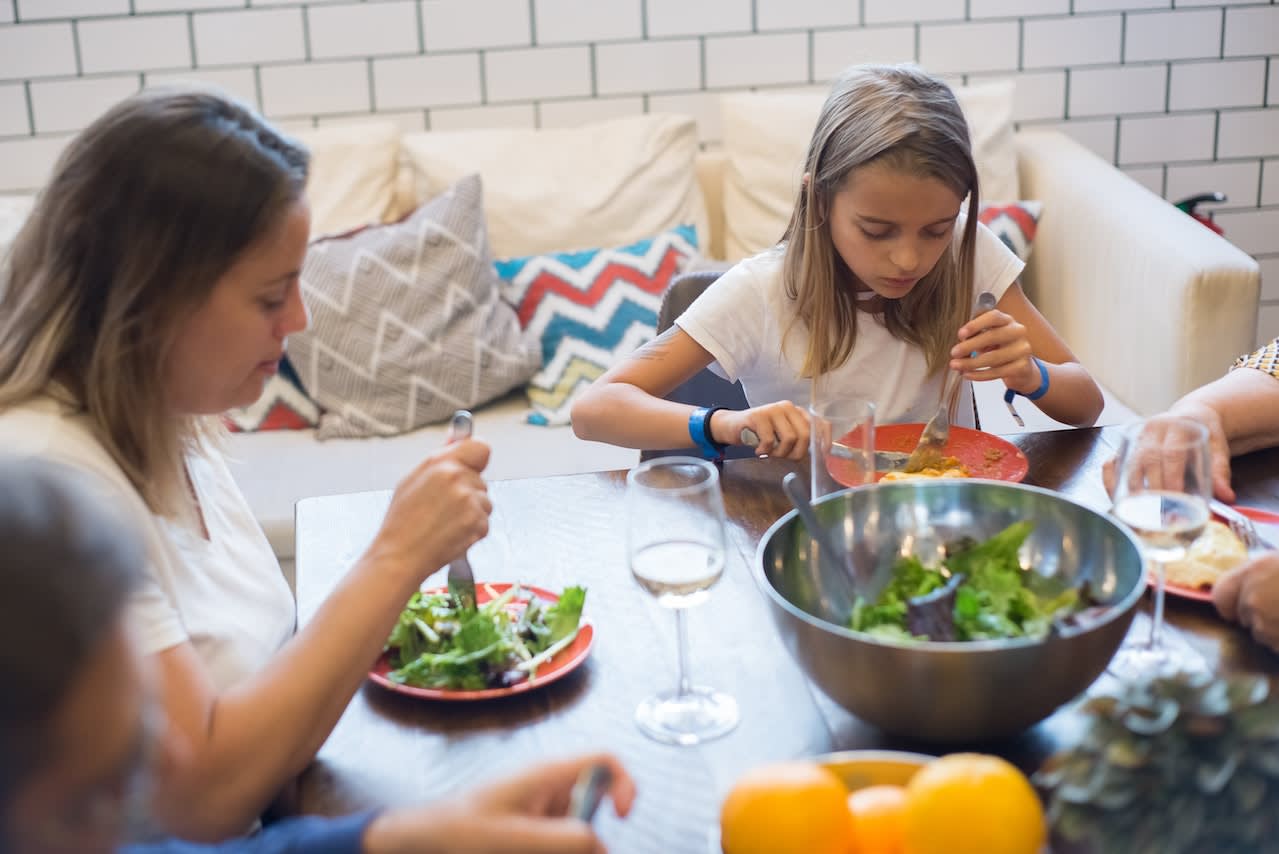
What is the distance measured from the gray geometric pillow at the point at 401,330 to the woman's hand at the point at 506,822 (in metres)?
1.96

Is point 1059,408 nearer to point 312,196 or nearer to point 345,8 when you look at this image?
point 312,196

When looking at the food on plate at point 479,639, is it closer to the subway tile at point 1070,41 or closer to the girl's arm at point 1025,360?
the girl's arm at point 1025,360

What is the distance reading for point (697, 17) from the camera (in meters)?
3.21

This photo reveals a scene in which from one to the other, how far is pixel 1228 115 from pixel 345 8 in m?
2.18

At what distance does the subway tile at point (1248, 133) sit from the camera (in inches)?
134

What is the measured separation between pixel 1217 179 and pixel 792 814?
3.07 metres


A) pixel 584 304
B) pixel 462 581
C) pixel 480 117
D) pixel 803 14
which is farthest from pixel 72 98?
pixel 462 581

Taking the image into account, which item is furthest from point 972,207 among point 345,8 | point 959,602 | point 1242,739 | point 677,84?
point 345,8

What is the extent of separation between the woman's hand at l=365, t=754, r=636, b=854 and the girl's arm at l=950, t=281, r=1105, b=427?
0.91 m

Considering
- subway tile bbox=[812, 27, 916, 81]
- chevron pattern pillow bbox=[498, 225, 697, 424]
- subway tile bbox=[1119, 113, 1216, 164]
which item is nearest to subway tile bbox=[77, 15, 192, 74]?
chevron pattern pillow bbox=[498, 225, 697, 424]

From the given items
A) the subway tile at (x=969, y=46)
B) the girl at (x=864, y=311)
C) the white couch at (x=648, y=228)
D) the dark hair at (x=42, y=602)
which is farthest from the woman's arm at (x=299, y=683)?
the subway tile at (x=969, y=46)

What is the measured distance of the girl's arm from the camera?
165 centimetres

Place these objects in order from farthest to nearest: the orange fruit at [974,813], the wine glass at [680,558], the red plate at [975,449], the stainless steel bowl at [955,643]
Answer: the red plate at [975,449], the wine glass at [680,558], the stainless steel bowl at [955,643], the orange fruit at [974,813]

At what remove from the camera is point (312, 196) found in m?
A: 2.97
